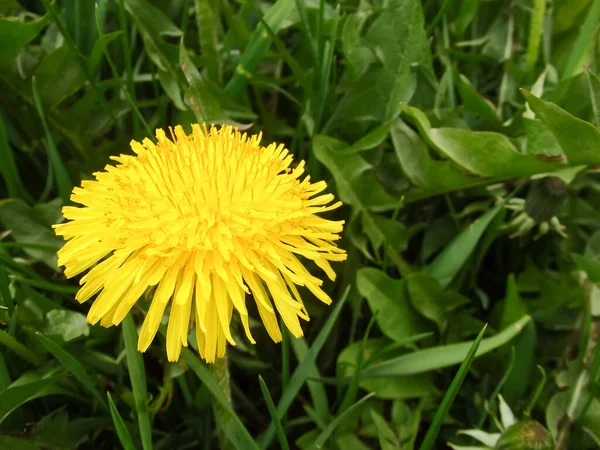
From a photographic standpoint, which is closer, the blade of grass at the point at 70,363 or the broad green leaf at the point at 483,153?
the blade of grass at the point at 70,363

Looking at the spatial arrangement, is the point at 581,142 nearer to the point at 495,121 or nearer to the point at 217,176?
the point at 495,121

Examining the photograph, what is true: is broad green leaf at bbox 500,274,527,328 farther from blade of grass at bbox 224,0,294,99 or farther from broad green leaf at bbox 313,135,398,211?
blade of grass at bbox 224,0,294,99

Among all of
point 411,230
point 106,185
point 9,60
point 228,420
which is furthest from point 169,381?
point 9,60

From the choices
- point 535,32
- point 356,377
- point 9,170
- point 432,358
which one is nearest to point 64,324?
point 9,170

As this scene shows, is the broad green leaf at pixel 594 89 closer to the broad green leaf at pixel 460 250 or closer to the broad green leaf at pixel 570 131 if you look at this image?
the broad green leaf at pixel 570 131

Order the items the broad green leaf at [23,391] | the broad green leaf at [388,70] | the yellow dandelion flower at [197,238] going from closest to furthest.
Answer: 1. the yellow dandelion flower at [197,238]
2. the broad green leaf at [23,391]
3. the broad green leaf at [388,70]

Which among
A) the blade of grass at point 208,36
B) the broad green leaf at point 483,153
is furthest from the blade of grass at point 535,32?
the blade of grass at point 208,36

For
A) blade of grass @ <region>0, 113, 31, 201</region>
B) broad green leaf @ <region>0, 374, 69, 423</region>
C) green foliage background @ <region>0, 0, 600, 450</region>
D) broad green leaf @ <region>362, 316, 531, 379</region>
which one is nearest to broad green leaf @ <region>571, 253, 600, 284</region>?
green foliage background @ <region>0, 0, 600, 450</region>
